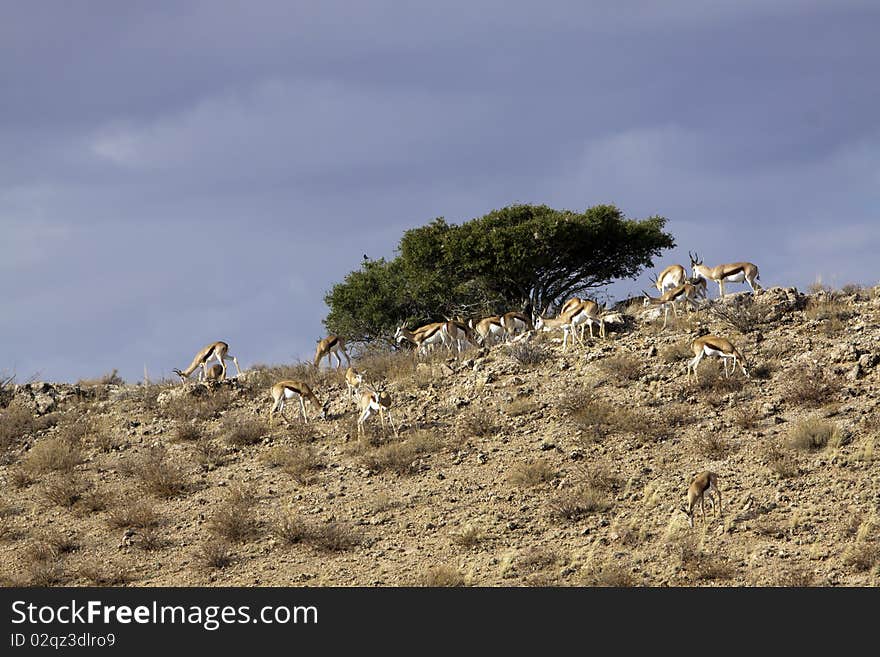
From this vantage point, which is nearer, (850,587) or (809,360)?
(850,587)

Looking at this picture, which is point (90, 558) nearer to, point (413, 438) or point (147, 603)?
point (147, 603)

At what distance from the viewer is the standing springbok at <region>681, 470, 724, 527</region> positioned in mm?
17094

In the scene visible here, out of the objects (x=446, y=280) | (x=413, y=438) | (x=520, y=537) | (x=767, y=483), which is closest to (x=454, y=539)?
(x=520, y=537)

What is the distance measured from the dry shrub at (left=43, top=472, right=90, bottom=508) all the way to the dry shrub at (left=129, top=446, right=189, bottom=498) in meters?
1.13

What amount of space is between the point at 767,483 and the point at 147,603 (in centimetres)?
1049

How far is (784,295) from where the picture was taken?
2608 centimetres

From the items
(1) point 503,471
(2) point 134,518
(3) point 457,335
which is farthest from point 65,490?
(3) point 457,335

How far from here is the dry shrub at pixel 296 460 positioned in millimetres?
21062

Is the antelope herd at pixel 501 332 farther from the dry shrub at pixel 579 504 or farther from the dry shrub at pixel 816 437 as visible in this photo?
the dry shrub at pixel 579 504

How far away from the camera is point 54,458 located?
23453mm

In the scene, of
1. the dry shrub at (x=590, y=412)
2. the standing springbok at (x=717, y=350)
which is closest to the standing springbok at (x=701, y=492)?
the dry shrub at (x=590, y=412)

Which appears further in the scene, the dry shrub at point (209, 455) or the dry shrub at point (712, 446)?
the dry shrub at point (209, 455)

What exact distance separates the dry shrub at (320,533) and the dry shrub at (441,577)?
1.90m

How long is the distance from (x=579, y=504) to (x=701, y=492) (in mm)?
2141
